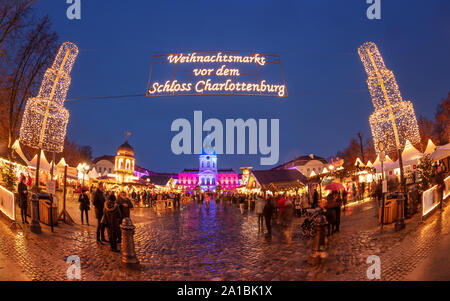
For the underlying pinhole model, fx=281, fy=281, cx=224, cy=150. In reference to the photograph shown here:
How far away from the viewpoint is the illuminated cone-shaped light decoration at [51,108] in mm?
12125

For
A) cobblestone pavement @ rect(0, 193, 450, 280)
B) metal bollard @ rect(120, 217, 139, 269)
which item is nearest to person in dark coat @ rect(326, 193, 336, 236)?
cobblestone pavement @ rect(0, 193, 450, 280)

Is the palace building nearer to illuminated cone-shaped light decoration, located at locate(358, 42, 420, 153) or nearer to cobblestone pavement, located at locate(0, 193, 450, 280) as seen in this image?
illuminated cone-shaped light decoration, located at locate(358, 42, 420, 153)

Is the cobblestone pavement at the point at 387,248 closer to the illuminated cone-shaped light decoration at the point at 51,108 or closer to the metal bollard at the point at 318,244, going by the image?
the metal bollard at the point at 318,244

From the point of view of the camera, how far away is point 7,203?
10.1 m

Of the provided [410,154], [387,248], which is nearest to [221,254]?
[387,248]

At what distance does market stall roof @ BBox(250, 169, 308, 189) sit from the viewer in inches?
862

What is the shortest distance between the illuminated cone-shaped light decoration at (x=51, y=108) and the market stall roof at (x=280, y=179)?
15.0 m

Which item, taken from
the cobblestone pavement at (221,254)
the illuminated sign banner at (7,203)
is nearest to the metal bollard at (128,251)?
the cobblestone pavement at (221,254)

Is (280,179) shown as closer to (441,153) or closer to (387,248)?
(441,153)

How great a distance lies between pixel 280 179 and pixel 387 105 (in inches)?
451

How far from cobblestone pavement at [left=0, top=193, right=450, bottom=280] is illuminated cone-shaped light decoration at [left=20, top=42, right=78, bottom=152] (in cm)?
426
